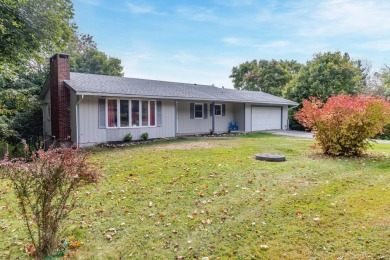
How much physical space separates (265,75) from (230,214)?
3253cm

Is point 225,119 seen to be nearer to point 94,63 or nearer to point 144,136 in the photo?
point 144,136

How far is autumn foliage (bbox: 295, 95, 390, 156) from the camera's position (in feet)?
28.4

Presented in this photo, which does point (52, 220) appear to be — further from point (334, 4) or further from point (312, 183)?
point (334, 4)

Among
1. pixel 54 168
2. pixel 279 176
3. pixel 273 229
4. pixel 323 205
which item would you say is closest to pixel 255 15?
pixel 279 176

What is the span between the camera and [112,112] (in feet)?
42.6

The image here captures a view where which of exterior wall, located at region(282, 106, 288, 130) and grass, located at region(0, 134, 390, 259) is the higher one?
exterior wall, located at region(282, 106, 288, 130)

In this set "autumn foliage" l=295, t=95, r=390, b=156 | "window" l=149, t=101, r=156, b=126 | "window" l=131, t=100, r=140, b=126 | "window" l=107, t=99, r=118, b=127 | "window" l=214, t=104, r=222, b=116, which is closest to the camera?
"autumn foliage" l=295, t=95, r=390, b=156

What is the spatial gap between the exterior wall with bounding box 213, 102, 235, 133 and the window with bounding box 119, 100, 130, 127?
23.6 feet

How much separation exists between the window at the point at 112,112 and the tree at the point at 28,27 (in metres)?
3.65

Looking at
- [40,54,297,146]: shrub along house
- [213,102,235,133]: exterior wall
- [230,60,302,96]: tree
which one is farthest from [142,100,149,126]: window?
[230,60,302,96]: tree

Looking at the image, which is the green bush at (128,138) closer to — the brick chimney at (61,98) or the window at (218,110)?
the brick chimney at (61,98)

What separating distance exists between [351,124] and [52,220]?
355 inches

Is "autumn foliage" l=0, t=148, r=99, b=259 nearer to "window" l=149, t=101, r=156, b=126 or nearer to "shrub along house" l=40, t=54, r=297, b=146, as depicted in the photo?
"shrub along house" l=40, t=54, r=297, b=146

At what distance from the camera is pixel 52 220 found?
319cm
